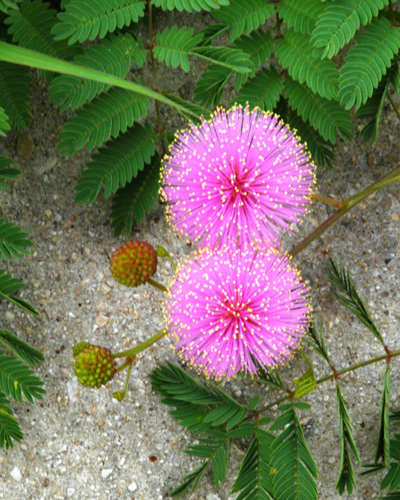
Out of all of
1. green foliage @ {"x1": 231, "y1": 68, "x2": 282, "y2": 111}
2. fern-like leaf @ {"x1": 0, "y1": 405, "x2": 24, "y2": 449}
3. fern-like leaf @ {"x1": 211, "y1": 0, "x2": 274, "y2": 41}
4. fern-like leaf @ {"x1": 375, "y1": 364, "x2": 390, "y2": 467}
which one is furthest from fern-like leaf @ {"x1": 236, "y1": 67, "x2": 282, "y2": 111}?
fern-like leaf @ {"x1": 0, "y1": 405, "x2": 24, "y2": 449}

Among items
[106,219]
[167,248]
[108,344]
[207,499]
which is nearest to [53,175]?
[106,219]

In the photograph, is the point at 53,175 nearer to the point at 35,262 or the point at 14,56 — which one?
the point at 35,262

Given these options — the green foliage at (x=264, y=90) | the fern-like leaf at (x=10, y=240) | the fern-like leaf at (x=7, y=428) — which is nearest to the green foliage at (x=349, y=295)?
the green foliage at (x=264, y=90)

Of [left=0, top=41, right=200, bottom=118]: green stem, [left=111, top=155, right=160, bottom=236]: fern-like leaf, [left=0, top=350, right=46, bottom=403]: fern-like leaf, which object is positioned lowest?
[left=0, top=350, right=46, bottom=403]: fern-like leaf

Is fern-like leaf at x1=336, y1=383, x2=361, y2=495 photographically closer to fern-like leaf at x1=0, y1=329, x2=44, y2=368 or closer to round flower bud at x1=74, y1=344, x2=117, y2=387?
round flower bud at x1=74, y1=344, x2=117, y2=387

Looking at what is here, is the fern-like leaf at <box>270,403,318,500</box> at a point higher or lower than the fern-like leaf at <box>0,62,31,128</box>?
lower

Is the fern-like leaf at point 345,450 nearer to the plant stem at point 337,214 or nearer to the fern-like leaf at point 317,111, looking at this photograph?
the plant stem at point 337,214

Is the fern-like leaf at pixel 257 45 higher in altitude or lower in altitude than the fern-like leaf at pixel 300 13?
lower
